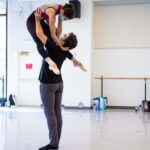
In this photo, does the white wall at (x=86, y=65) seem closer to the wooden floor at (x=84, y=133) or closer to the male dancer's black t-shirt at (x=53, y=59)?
the wooden floor at (x=84, y=133)

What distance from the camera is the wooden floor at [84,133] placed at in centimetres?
389

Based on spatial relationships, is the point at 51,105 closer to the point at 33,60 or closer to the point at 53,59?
the point at 53,59

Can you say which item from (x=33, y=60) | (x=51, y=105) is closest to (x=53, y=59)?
(x=51, y=105)

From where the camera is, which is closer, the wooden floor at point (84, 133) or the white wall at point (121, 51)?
the wooden floor at point (84, 133)

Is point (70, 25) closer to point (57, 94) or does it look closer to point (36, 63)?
point (36, 63)

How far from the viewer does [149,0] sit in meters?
7.94

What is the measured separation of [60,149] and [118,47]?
4995 millimetres

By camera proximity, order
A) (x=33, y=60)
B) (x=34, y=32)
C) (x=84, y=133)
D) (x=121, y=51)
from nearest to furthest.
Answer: (x=34, y=32) < (x=84, y=133) < (x=121, y=51) < (x=33, y=60)

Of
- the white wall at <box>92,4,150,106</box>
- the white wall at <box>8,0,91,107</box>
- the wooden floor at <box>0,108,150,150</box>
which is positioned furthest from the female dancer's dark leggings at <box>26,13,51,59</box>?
the white wall at <box>92,4,150,106</box>

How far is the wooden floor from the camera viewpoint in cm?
389

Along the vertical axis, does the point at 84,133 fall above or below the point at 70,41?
below

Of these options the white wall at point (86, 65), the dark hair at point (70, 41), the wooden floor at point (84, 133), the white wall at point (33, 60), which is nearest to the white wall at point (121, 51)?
the white wall at point (86, 65)

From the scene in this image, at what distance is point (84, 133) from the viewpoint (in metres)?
4.70

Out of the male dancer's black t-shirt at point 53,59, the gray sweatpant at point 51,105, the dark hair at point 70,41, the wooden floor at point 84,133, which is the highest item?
the dark hair at point 70,41
